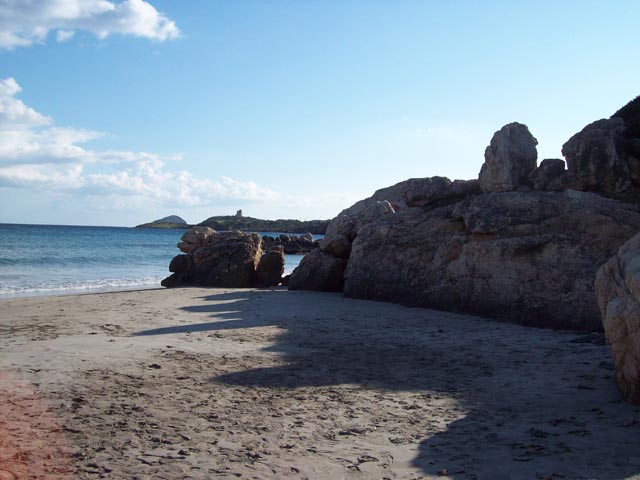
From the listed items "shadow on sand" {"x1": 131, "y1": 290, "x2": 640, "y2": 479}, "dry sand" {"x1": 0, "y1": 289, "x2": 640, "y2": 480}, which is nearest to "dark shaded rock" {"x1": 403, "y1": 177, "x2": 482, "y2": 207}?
"shadow on sand" {"x1": 131, "y1": 290, "x2": 640, "y2": 479}

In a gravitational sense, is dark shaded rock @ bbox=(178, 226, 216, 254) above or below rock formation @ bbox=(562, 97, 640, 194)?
below

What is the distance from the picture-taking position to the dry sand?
4277 millimetres

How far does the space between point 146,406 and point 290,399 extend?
4.27 feet

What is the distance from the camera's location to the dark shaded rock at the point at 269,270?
62.3 feet

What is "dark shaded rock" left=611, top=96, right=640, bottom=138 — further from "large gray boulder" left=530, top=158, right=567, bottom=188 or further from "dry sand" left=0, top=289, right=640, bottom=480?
"dry sand" left=0, top=289, right=640, bottom=480

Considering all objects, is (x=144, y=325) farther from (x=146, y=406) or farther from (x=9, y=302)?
(x=9, y=302)

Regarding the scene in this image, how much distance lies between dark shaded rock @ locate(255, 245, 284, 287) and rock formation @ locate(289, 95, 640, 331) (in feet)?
7.42

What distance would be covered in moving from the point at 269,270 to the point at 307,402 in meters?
13.3

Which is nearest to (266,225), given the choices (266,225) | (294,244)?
(266,225)

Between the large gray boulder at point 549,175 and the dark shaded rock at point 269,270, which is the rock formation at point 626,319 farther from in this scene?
the dark shaded rock at point 269,270

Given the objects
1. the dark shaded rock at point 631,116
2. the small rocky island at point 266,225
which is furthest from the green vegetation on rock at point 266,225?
the dark shaded rock at point 631,116

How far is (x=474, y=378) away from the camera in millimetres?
6805

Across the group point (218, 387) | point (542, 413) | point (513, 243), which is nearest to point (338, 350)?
point (218, 387)

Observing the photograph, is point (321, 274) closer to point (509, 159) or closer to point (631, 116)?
point (509, 159)
